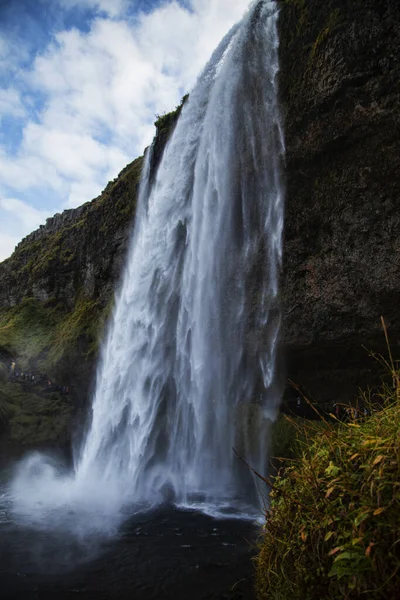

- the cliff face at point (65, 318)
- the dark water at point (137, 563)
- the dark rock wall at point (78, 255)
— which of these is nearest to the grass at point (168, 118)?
the cliff face at point (65, 318)

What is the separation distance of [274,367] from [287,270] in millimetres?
2983

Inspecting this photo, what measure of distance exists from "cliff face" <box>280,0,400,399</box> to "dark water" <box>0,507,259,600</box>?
5.15 metres

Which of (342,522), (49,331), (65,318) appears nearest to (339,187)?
(342,522)

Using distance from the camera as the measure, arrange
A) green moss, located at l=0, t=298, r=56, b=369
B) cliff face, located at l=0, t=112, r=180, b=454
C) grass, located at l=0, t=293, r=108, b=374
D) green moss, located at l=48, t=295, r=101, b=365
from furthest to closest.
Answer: green moss, located at l=0, t=298, r=56, b=369, green moss, located at l=48, t=295, r=101, b=365, grass, located at l=0, t=293, r=108, b=374, cliff face, located at l=0, t=112, r=180, b=454

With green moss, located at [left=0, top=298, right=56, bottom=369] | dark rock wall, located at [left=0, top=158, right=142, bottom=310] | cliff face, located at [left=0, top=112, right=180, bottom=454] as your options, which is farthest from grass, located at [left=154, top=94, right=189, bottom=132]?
green moss, located at [left=0, top=298, right=56, bottom=369]

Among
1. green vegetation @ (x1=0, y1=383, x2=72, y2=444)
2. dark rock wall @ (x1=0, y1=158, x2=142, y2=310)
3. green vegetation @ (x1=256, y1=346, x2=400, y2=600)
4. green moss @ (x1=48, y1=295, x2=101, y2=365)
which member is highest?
dark rock wall @ (x1=0, y1=158, x2=142, y2=310)

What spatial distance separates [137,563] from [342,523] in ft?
18.9

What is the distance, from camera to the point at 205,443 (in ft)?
42.8

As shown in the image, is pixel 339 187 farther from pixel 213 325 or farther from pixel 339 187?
pixel 213 325

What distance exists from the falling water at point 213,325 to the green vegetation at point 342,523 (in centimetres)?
903

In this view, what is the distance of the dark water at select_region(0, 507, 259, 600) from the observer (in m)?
5.86

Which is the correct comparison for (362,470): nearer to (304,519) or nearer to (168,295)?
(304,519)

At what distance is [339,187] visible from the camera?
1074cm

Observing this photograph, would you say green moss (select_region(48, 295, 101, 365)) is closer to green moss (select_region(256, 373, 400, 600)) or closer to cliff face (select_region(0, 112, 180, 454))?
cliff face (select_region(0, 112, 180, 454))
